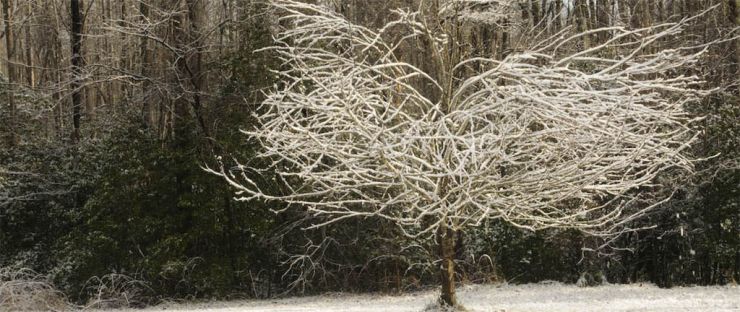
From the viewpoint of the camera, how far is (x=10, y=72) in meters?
20.0

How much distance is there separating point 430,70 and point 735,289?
20.4 ft

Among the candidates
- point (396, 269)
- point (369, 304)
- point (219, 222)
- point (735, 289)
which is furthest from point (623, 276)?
point (219, 222)

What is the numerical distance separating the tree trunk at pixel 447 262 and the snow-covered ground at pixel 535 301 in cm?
113

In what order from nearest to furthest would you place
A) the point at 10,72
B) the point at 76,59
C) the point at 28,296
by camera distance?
the point at 28,296, the point at 76,59, the point at 10,72

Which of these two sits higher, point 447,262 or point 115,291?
point 447,262

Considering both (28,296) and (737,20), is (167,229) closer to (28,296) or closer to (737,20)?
(28,296)

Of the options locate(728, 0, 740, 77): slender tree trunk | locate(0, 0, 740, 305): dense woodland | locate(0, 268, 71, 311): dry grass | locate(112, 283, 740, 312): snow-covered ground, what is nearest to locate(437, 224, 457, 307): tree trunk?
locate(112, 283, 740, 312): snow-covered ground

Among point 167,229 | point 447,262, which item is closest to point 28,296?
point 167,229

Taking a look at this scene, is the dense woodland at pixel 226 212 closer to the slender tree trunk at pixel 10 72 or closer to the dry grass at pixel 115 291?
the dry grass at pixel 115 291

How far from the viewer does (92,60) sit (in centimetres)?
1898

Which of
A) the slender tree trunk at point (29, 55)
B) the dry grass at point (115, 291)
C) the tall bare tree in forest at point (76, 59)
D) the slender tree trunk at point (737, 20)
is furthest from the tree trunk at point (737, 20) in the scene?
the slender tree trunk at point (29, 55)

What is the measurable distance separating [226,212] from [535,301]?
583cm

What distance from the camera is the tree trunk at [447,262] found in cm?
891

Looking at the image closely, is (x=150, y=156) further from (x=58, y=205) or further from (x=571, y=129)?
(x=571, y=129)
